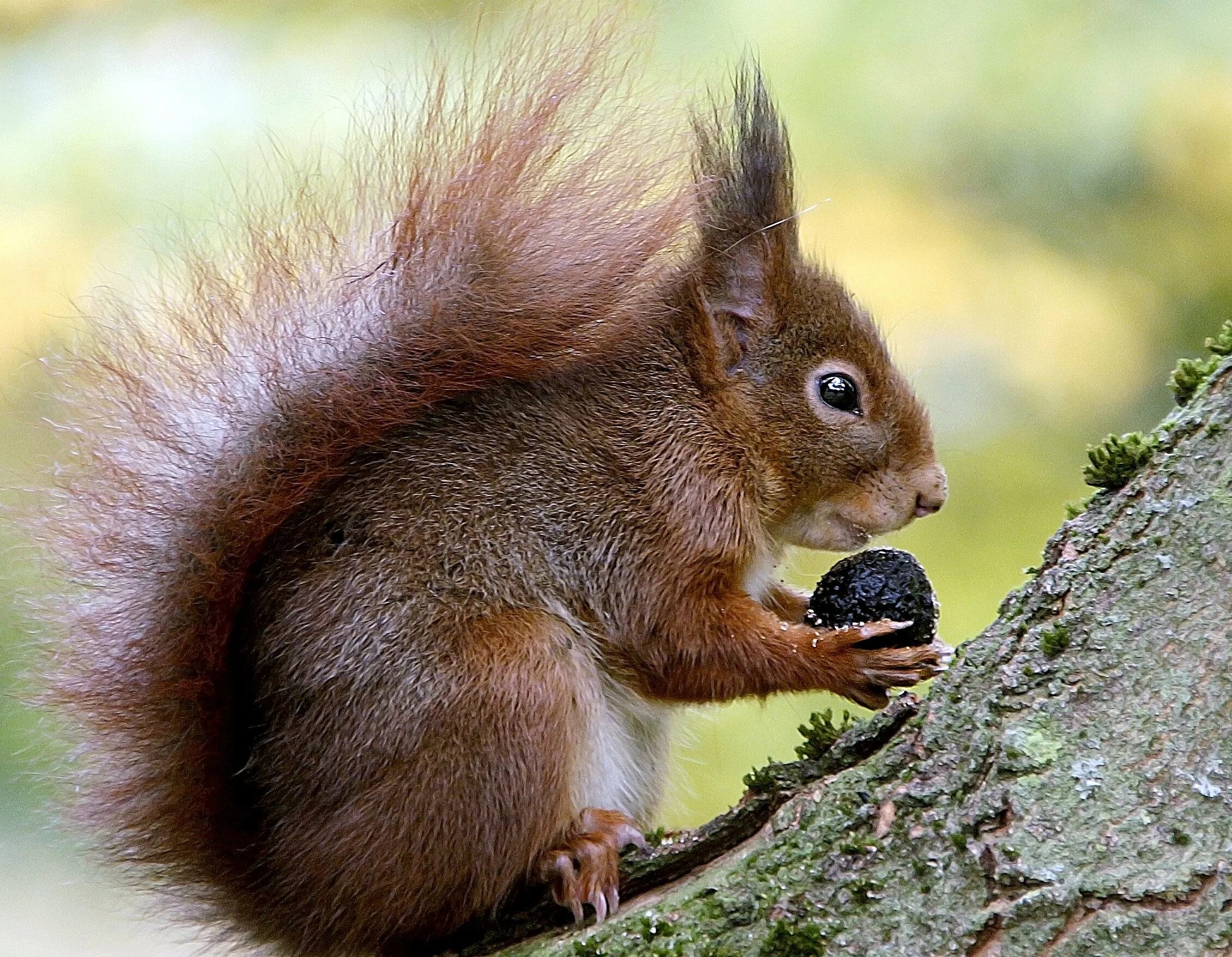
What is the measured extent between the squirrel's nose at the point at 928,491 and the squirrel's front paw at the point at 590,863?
2.70ft

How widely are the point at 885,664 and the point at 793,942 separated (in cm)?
57

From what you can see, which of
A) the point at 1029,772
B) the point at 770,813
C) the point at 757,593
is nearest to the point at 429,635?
the point at 770,813

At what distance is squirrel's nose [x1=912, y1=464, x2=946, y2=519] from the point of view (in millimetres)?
2393

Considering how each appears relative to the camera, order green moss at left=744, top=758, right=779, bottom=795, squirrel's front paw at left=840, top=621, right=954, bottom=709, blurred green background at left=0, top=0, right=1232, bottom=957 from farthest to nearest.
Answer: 1. blurred green background at left=0, top=0, right=1232, bottom=957
2. squirrel's front paw at left=840, top=621, right=954, bottom=709
3. green moss at left=744, top=758, right=779, bottom=795

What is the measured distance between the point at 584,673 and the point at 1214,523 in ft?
3.10

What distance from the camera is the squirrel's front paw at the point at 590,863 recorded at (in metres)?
1.80

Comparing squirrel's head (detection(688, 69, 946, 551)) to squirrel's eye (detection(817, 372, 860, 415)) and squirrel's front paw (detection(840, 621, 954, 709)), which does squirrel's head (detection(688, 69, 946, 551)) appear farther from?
squirrel's front paw (detection(840, 621, 954, 709))

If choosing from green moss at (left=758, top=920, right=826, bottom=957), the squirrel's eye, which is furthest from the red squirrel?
green moss at (left=758, top=920, right=826, bottom=957)

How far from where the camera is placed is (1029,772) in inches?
58.2

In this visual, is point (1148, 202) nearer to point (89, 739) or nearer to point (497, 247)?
point (497, 247)

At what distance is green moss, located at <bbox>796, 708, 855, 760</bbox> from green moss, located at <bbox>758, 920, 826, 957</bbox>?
11.2 inches

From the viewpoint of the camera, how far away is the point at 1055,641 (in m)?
1.54

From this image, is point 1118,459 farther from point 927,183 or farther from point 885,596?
point 927,183

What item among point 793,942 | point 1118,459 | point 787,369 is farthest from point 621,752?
point 1118,459
